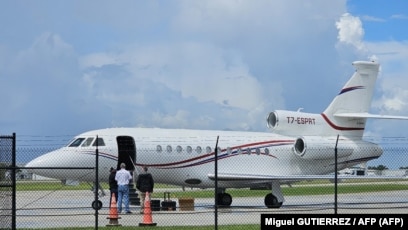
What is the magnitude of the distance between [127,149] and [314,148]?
788 centimetres

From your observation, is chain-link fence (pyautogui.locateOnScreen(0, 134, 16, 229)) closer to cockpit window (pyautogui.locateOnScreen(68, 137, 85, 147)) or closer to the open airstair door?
cockpit window (pyautogui.locateOnScreen(68, 137, 85, 147))

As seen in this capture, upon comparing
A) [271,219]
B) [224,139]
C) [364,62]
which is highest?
[364,62]

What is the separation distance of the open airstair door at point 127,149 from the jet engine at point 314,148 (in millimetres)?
7187

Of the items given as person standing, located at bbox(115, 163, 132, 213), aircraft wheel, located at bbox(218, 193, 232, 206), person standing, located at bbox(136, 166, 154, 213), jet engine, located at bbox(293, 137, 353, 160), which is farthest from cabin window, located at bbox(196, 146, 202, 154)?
person standing, located at bbox(115, 163, 132, 213)

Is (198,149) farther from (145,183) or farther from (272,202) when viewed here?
(145,183)

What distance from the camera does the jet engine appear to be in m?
34.9

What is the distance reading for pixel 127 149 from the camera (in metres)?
31.8

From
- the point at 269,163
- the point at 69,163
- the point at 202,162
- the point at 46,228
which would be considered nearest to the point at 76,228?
the point at 46,228

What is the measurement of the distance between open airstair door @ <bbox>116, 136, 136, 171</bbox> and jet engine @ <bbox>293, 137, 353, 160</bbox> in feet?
23.6

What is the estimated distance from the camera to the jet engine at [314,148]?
3486 cm

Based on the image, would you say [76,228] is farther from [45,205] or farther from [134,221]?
[45,205]

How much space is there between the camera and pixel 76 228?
2203 cm

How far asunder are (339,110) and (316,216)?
2419 centimetres

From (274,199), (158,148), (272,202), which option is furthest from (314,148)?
(158,148)
